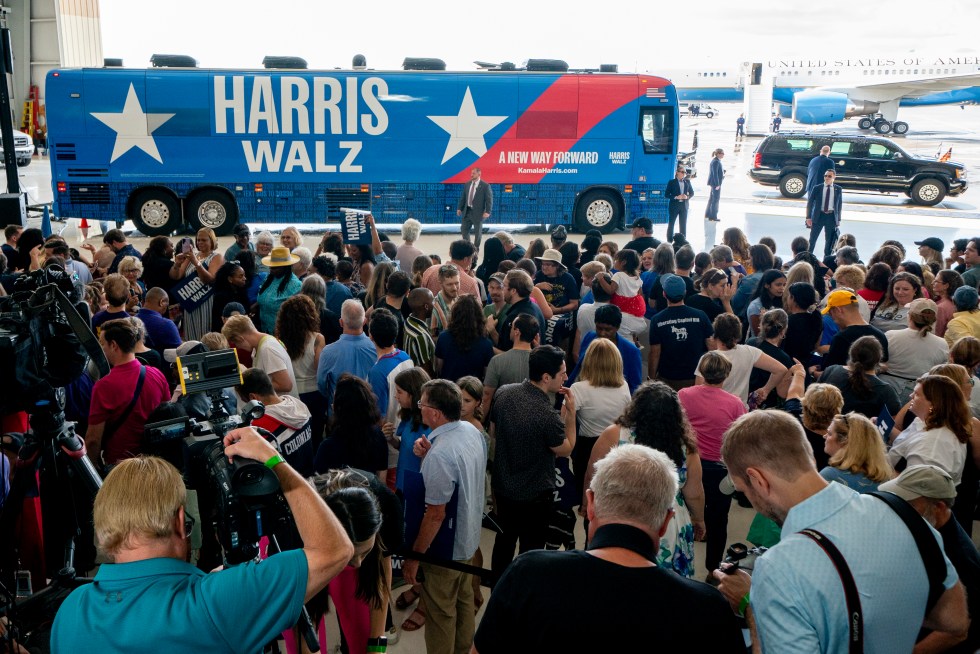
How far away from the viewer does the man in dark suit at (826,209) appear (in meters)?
14.0

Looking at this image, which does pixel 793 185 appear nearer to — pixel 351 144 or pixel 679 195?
pixel 679 195

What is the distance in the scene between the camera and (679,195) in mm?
15602

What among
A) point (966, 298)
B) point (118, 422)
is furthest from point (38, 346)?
point (966, 298)

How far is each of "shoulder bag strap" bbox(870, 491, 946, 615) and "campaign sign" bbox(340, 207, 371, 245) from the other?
251 inches

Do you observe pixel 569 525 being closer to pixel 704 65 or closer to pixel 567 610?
pixel 567 610

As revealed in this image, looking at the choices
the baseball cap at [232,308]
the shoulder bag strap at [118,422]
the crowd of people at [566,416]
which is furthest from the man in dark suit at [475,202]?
the shoulder bag strap at [118,422]

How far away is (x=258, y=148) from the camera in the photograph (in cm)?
1545

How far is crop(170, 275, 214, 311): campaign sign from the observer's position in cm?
727

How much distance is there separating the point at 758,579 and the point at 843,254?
22.2ft

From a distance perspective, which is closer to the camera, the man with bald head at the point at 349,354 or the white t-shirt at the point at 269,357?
the white t-shirt at the point at 269,357

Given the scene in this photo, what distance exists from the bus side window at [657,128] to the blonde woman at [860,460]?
13120 mm

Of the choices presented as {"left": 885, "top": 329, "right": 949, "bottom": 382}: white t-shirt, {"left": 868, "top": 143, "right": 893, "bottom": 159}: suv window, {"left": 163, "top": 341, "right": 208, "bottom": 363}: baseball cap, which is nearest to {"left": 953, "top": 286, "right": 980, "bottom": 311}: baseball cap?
{"left": 885, "top": 329, "right": 949, "bottom": 382}: white t-shirt

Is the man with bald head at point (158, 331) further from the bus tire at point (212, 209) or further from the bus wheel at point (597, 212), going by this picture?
the bus wheel at point (597, 212)

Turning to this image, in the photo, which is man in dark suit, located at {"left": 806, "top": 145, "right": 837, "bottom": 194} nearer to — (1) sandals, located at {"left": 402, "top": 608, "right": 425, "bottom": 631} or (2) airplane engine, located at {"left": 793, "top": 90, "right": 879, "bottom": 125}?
(1) sandals, located at {"left": 402, "top": 608, "right": 425, "bottom": 631}
